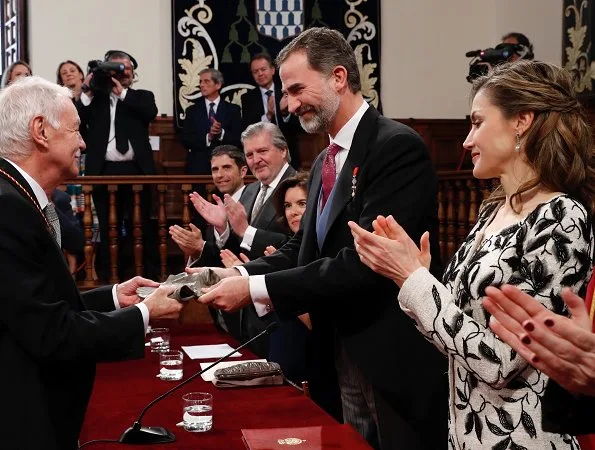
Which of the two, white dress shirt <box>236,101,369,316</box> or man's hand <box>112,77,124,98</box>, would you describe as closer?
white dress shirt <box>236,101,369,316</box>

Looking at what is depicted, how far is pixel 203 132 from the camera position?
7180 mm

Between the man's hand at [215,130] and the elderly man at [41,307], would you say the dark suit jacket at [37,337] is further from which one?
the man's hand at [215,130]

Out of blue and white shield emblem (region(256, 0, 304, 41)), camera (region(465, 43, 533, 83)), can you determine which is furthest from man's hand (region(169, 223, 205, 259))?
blue and white shield emblem (region(256, 0, 304, 41))

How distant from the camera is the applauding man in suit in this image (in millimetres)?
7051

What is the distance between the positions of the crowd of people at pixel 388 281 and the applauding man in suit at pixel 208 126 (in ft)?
13.3

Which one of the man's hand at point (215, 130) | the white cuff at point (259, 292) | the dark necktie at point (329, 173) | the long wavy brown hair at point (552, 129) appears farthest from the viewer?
the man's hand at point (215, 130)

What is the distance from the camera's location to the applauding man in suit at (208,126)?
7.05 m

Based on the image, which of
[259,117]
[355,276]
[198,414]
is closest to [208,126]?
[259,117]

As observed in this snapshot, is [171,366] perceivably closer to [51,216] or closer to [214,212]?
[51,216]

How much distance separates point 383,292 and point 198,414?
27.2 inches

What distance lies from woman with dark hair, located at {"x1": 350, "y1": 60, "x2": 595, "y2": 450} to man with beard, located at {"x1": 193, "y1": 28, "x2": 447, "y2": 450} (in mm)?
421

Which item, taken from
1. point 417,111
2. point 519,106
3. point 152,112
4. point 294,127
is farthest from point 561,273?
point 417,111

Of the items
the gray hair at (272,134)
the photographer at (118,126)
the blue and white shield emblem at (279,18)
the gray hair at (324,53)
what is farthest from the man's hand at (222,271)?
the blue and white shield emblem at (279,18)

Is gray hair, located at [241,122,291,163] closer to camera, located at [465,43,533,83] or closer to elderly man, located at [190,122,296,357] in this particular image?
elderly man, located at [190,122,296,357]
